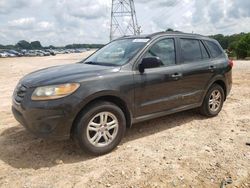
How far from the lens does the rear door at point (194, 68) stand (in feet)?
17.6

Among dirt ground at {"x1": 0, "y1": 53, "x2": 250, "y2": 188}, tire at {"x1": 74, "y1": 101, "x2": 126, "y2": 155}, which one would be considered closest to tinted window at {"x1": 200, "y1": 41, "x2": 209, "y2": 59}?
dirt ground at {"x1": 0, "y1": 53, "x2": 250, "y2": 188}

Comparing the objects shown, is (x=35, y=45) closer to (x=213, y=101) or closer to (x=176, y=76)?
(x=213, y=101)

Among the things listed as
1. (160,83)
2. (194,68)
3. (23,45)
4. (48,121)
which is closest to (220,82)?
(194,68)

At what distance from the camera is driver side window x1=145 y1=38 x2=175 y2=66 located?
16.1ft

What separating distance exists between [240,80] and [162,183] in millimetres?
8946

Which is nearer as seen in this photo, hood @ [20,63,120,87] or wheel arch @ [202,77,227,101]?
hood @ [20,63,120,87]

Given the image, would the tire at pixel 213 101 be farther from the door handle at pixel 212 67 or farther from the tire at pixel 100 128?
the tire at pixel 100 128

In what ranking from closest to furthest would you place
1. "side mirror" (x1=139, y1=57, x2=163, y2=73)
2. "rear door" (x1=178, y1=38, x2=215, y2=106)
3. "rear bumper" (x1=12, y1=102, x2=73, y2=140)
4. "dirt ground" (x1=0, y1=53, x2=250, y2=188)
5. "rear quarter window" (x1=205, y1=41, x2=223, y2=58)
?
"dirt ground" (x1=0, y1=53, x2=250, y2=188) → "rear bumper" (x1=12, y1=102, x2=73, y2=140) → "side mirror" (x1=139, y1=57, x2=163, y2=73) → "rear door" (x1=178, y1=38, x2=215, y2=106) → "rear quarter window" (x1=205, y1=41, x2=223, y2=58)

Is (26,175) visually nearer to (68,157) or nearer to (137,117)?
(68,157)

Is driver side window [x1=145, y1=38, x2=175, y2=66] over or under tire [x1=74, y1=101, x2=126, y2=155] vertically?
over

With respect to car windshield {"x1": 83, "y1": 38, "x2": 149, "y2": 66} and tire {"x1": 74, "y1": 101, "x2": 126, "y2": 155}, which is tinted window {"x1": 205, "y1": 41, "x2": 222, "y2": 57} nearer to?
car windshield {"x1": 83, "y1": 38, "x2": 149, "y2": 66}

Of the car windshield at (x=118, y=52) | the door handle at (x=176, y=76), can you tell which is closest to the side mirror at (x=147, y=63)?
the car windshield at (x=118, y=52)

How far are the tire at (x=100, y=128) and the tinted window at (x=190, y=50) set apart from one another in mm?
1851

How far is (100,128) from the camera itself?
421 cm
